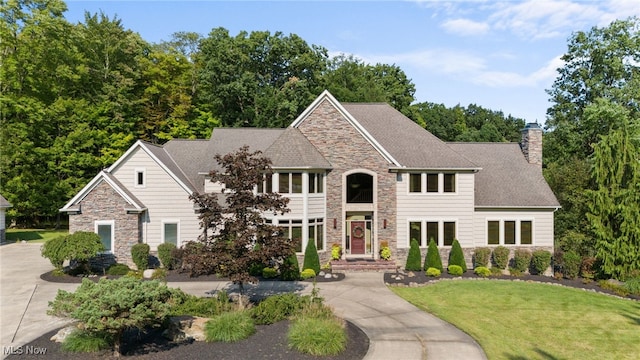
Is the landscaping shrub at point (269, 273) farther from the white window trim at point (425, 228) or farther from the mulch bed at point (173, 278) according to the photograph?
the white window trim at point (425, 228)

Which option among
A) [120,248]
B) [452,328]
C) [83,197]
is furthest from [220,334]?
[83,197]

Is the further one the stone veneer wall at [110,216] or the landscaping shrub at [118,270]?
the stone veneer wall at [110,216]

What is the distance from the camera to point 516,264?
23656 millimetres

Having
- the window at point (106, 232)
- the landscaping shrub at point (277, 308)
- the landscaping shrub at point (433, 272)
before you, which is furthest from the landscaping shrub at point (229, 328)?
the window at point (106, 232)

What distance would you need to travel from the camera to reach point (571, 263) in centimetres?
2262

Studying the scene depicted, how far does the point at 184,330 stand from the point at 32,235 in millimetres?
31593

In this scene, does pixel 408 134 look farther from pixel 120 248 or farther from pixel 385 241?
pixel 120 248

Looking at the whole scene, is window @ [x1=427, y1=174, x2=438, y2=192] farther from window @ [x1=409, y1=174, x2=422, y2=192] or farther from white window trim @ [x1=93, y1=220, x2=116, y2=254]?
white window trim @ [x1=93, y1=220, x2=116, y2=254]

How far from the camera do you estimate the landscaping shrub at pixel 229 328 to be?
12.1 metres

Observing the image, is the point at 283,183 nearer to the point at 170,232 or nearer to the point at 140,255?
the point at 170,232

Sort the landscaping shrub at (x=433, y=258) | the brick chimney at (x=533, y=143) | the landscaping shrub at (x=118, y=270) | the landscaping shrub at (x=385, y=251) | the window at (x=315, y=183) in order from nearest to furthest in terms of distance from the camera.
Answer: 1. the landscaping shrub at (x=118, y=270)
2. the landscaping shrub at (x=433, y=258)
3. the window at (x=315, y=183)
4. the landscaping shrub at (x=385, y=251)
5. the brick chimney at (x=533, y=143)

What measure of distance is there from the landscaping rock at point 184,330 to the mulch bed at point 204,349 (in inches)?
8.4

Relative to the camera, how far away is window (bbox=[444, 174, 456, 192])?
79.9ft

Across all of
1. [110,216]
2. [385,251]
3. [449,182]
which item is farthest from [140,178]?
[449,182]
